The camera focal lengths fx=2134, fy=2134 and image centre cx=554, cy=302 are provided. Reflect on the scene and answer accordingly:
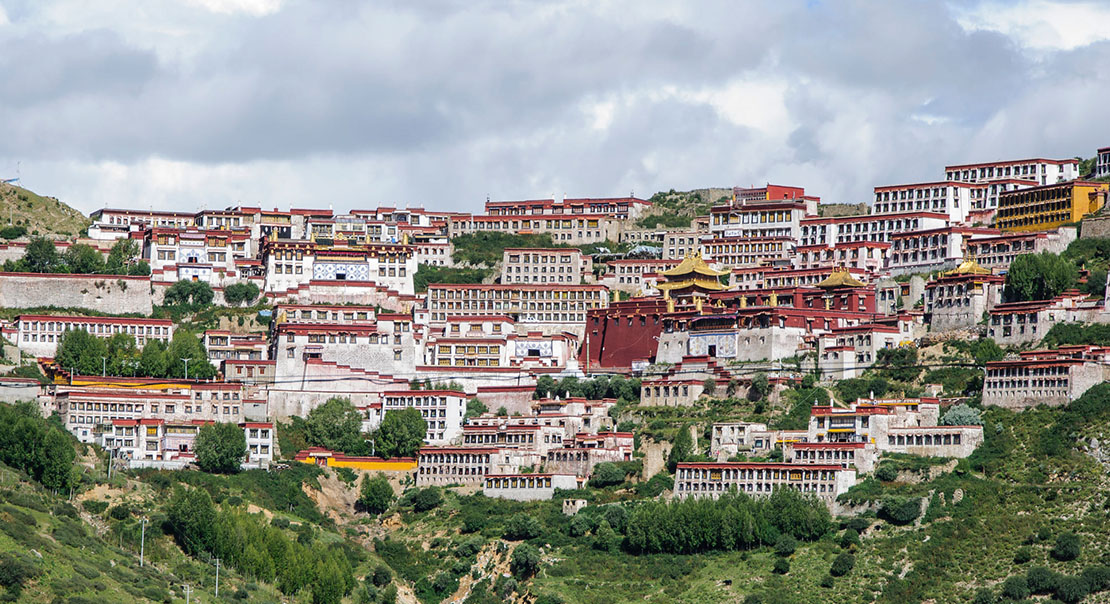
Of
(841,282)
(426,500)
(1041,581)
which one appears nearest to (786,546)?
(1041,581)

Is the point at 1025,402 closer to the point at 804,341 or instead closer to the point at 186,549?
the point at 804,341

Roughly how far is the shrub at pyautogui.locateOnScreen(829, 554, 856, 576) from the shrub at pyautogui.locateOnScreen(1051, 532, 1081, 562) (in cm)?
897

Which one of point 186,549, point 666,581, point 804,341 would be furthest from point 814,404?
point 186,549

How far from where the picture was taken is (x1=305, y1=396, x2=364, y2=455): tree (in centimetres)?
11475

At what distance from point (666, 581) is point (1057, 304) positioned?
2891cm

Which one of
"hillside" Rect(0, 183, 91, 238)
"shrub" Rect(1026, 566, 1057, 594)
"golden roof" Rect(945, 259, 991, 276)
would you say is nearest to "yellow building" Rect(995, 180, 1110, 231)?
"golden roof" Rect(945, 259, 991, 276)

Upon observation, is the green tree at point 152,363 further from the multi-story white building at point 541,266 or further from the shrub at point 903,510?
the shrub at point 903,510

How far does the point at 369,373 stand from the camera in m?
121

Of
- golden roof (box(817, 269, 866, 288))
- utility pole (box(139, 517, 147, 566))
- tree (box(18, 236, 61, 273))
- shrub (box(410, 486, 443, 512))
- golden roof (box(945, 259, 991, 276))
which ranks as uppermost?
tree (box(18, 236, 61, 273))

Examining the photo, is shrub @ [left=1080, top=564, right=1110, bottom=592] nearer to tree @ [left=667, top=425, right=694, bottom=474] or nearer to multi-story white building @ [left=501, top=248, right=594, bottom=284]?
tree @ [left=667, top=425, right=694, bottom=474]

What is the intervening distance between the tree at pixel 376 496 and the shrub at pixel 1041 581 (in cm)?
3433

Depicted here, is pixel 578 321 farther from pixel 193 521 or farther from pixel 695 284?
pixel 193 521

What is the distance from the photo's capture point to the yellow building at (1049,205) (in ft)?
424

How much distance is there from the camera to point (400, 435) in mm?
113625
